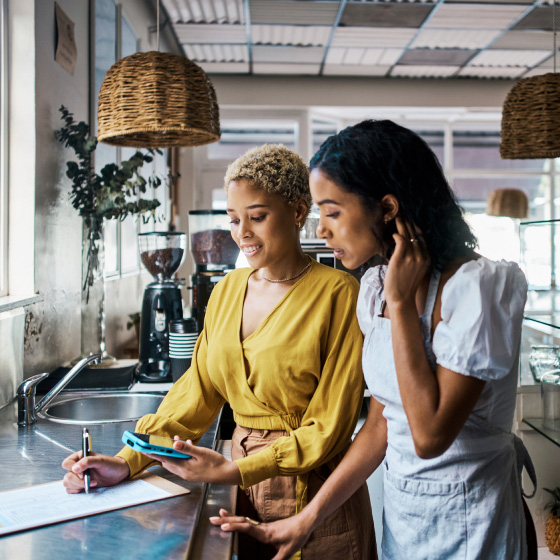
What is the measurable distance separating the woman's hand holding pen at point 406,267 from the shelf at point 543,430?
6.92 ft

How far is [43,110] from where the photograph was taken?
227 centimetres

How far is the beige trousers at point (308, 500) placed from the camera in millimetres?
1228

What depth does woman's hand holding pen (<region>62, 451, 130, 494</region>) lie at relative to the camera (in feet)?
3.81

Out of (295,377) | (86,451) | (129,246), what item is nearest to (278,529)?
(295,377)

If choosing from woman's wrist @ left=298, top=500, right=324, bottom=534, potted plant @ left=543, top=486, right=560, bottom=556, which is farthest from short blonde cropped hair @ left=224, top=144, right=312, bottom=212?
potted plant @ left=543, top=486, right=560, bottom=556

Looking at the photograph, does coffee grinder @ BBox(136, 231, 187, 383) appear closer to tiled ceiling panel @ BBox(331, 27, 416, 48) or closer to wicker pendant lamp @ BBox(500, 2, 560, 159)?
wicker pendant lamp @ BBox(500, 2, 560, 159)

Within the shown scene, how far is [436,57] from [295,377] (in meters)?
5.60

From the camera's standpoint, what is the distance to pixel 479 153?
8.08 meters

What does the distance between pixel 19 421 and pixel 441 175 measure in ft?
4.31

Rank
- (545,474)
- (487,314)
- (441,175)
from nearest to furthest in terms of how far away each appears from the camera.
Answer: (487,314)
(441,175)
(545,474)

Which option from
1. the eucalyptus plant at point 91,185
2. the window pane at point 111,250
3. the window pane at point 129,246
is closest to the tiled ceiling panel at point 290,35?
the window pane at point 129,246

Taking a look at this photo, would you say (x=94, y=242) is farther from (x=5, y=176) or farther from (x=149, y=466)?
(x=149, y=466)

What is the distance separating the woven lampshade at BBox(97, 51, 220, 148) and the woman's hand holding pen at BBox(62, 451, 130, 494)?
1195 millimetres

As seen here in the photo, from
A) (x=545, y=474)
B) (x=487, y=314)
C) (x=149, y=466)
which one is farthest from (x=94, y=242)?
(x=545, y=474)
